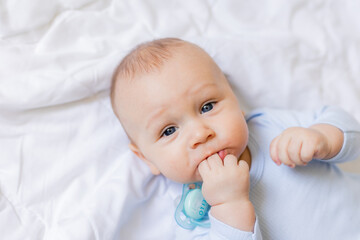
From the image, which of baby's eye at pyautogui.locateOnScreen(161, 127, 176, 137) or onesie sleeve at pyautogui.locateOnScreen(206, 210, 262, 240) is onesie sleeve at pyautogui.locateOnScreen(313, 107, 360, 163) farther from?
baby's eye at pyautogui.locateOnScreen(161, 127, 176, 137)

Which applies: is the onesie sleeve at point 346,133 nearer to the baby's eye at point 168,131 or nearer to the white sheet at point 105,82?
the white sheet at point 105,82

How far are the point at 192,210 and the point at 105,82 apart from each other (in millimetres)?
505

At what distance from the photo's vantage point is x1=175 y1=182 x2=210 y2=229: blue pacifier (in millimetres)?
1117

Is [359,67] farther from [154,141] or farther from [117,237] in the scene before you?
[117,237]

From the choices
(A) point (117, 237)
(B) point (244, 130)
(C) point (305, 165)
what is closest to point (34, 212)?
(A) point (117, 237)

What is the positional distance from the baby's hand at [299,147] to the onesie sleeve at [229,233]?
19cm

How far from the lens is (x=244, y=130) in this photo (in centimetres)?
105

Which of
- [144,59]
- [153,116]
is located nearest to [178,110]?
[153,116]

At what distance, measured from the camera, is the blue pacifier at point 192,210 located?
3.67 ft

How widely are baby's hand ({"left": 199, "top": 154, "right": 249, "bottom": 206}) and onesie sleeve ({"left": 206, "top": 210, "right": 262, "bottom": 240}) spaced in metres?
0.06

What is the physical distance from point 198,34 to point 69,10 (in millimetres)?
462

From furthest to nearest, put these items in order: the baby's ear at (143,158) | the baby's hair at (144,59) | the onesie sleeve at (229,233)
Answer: the baby's ear at (143,158), the baby's hair at (144,59), the onesie sleeve at (229,233)

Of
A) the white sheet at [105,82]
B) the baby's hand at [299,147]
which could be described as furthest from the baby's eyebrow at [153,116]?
the baby's hand at [299,147]

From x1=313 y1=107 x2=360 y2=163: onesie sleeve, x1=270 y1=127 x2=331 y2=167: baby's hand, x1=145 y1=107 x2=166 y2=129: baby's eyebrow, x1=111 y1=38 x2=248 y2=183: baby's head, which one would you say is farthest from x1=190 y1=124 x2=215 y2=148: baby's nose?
x1=313 y1=107 x2=360 y2=163: onesie sleeve
